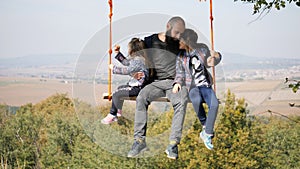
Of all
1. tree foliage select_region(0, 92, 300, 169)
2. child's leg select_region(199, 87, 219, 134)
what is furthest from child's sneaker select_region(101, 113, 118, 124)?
tree foliage select_region(0, 92, 300, 169)

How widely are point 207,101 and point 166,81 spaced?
1.24 ft

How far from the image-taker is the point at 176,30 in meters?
4.18

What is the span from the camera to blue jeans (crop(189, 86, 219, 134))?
4.35m

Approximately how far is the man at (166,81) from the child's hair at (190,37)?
0.05m

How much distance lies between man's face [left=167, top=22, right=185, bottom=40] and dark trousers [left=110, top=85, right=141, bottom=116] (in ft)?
1.62

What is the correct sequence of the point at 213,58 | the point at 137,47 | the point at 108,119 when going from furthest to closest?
the point at 108,119 → the point at 213,58 → the point at 137,47

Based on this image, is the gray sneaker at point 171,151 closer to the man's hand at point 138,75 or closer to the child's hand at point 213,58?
the man's hand at point 138,75

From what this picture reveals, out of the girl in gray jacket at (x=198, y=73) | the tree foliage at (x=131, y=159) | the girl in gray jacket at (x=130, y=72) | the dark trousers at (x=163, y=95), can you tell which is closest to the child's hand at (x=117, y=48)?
the girl in gray jacket at (x=130, y=72)

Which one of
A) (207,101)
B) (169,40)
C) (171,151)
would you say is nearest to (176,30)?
(169,40)

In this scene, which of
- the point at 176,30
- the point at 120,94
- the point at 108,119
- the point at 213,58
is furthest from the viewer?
the point at 108,119

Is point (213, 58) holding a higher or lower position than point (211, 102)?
higher

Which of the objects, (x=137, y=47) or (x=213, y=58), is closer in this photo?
(x=137, y=47)

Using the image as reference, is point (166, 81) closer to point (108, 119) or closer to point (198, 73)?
point (198, 73)

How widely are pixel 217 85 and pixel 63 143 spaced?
145ft
